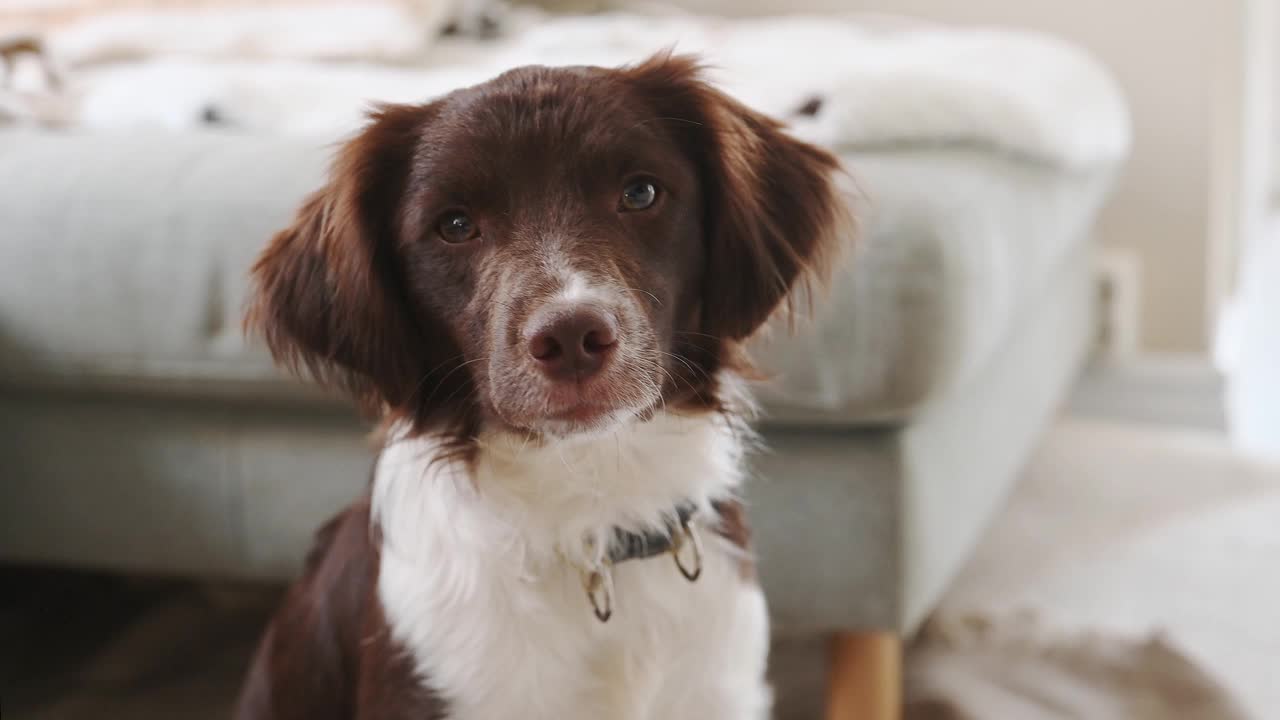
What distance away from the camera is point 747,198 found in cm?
128

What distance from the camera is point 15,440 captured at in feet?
6.39

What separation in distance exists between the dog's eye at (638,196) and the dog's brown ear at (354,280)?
19 centimetres

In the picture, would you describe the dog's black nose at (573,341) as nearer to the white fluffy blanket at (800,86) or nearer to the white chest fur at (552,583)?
the white chest fur at (552,583)

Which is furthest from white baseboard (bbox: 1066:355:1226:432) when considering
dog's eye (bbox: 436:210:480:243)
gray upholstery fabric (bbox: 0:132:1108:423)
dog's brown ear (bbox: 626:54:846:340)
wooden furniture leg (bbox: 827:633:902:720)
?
dog's eye (bbox: 436:210:480:243)

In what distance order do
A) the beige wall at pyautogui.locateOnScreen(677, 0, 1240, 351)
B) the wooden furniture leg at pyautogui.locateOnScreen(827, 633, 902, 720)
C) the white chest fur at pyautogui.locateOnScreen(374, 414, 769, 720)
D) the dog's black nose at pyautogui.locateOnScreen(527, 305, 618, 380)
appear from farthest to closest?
the beige wall at pyautogui.locateOnScreen(677, 0, 1240, 351) < the wooden furniture leg at pyautogui.locateOnScreen(827, 633, 902, 720) < the white chest fur at pyautogui.locateOnScreen(374, 414, 769, 720) < the dog's black nose at pyautogui.locateOnScreen(527, 305, 618, 380)

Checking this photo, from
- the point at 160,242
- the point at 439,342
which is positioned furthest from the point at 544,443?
the point at 160,242

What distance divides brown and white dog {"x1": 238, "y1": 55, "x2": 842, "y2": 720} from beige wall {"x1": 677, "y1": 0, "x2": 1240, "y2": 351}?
106 inches

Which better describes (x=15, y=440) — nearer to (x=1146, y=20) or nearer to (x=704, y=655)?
(x=704, y=655)

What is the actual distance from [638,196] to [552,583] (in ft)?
1.26

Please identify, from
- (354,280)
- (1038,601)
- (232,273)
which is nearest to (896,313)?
(354,280)

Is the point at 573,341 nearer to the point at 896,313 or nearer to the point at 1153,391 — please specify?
the point at 896,313

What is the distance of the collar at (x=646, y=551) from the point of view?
4.33 ft

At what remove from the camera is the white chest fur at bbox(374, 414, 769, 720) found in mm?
1287

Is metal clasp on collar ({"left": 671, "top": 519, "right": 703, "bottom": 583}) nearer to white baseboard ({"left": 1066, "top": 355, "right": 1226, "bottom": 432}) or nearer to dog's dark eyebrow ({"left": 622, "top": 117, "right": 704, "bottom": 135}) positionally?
dog's dark eyebrow ({"left": 622, "top": 117, "right": 704, "bottom": 135})
